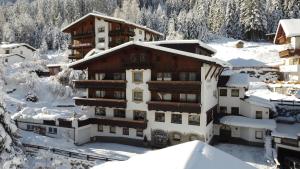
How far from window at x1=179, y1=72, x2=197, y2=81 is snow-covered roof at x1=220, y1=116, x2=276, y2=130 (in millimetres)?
6938

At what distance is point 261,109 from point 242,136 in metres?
3.95

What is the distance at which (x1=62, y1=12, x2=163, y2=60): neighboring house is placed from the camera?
60.1m

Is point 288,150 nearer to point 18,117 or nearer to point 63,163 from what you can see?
point 63,163

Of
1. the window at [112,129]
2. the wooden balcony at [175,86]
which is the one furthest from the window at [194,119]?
the window at [112,129]

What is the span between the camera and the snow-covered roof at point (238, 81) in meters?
35.4

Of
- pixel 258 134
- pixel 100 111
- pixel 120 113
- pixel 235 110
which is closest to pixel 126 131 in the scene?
pixel 120 113

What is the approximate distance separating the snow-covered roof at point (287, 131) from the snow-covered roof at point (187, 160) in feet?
79.8

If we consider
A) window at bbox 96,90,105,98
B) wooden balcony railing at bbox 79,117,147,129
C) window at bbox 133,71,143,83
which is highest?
window at bbox 133,71,143,83

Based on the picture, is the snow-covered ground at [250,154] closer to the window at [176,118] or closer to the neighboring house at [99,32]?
the window at [176,118]

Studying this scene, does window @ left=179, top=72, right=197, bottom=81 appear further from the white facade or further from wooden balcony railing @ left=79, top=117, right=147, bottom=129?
the white facade

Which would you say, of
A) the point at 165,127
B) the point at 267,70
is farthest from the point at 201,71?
the point at 267,70

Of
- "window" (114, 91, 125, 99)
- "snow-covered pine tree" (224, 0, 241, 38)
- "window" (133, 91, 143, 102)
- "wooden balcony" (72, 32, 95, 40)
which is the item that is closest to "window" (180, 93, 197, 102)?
"window" (133, 91, 143, 102)

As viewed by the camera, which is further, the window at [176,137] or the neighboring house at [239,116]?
the neighboring house at [239,116]

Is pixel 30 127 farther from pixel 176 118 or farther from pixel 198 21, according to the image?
pixel 198 21
